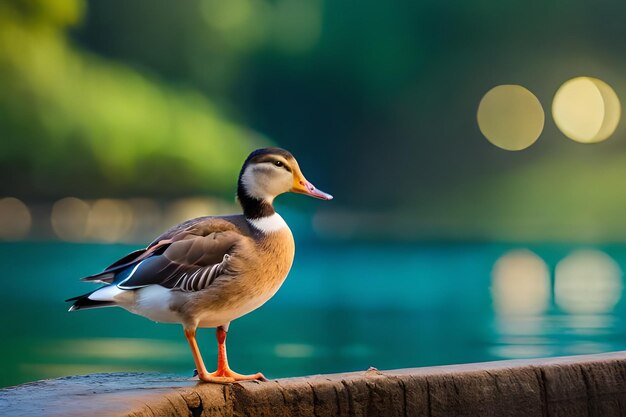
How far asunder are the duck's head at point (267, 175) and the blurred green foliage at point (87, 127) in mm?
15455

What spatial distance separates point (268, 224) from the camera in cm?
228

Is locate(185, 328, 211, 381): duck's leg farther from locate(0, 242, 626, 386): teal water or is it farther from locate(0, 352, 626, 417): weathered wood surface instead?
locate(0, 242, 626, 386): teal water

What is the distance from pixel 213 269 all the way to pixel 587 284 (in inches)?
388

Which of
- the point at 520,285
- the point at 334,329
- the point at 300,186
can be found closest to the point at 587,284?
the point at 520,285

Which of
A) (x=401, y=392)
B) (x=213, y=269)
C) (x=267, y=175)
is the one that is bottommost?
(x=401, y=392)

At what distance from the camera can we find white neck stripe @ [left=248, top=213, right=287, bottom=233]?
227 centimetres

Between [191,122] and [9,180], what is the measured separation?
3448 mm

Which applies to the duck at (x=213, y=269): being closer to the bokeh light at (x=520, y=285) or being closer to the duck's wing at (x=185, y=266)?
the duck's wing at (x=185, y=266)

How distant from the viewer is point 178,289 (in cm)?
216

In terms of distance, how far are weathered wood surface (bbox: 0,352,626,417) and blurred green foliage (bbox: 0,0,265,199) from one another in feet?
51.8

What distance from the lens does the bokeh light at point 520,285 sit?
9.88 m

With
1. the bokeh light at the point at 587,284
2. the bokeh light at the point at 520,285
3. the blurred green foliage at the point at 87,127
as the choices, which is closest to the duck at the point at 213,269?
the bokeh light at the point at 587,284

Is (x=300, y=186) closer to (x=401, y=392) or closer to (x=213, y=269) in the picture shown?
(x=213, y=269)

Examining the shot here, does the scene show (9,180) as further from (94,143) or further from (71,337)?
(71,337)
